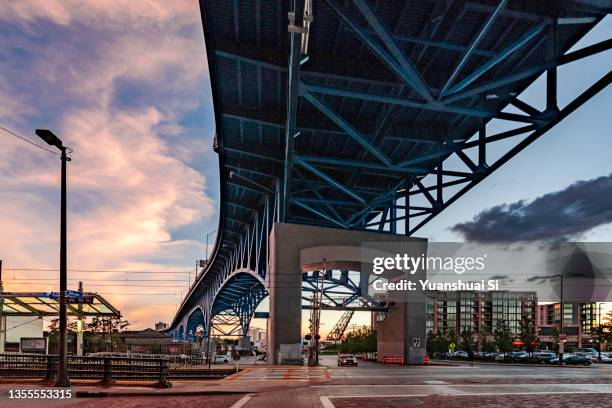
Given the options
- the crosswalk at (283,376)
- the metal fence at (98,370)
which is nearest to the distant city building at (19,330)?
the crosswalk at (283,376)

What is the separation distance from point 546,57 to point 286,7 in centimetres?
1281

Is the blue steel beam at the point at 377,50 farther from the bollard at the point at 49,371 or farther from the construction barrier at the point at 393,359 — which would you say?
the construction barrier at the point at 393,359

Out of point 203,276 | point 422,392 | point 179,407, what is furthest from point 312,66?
point 203,276

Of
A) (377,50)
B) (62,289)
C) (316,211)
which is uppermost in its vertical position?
(377,50)

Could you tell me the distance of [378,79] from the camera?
29.7 meters

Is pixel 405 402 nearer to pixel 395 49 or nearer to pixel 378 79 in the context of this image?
pixel 395 49

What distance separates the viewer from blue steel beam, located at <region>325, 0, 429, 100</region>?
22812 mm

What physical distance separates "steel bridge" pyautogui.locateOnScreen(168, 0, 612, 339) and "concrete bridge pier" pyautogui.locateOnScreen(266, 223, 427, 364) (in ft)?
10.0

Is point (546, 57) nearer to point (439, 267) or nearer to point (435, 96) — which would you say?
point (435, 96)

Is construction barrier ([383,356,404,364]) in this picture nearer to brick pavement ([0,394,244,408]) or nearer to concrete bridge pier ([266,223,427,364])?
concrete bridge pier ([266,223,427,364])

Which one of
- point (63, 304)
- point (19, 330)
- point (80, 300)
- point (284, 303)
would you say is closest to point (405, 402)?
point (63, 304)

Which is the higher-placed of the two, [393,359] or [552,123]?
[552,123]

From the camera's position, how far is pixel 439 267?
5275 cm

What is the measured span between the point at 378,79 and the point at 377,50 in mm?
6129
